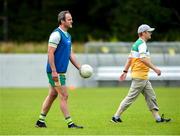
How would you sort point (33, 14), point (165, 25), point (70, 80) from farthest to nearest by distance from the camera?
point (33, 14), point (165, 25), point (70, 80)

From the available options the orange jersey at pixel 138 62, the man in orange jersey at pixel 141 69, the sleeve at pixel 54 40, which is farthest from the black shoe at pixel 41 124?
the orange jersey at pixel 138 62

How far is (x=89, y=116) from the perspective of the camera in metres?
17.3

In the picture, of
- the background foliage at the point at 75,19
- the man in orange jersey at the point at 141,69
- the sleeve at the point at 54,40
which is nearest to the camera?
the sleeve at the point at 54,40

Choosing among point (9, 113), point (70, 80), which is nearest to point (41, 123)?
point (9, 113)

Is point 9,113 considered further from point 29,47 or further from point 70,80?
point 29,47

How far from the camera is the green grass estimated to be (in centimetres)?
1402

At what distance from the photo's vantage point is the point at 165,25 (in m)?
Answer: 46.9

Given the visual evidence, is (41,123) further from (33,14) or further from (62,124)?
(33,14)

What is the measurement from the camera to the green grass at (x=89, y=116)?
46.0ft

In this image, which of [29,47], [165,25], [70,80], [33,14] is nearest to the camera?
[70,80]

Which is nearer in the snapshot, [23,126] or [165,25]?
[23,126]

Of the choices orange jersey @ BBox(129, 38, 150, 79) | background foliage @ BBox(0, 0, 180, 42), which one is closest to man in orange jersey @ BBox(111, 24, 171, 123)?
orange jersey @ BBox(129, 38, 150, 79)

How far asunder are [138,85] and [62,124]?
1685 mm

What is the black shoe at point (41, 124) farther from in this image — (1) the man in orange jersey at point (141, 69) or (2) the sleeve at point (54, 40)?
(1) the man in orange jersey at point (141, 69)
